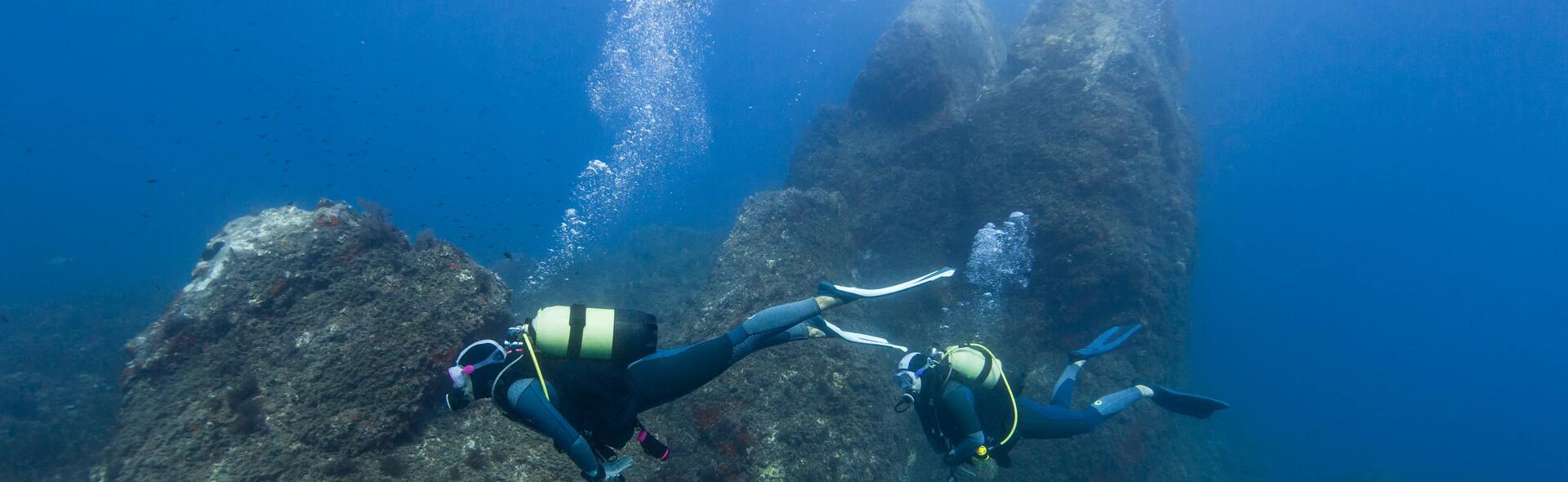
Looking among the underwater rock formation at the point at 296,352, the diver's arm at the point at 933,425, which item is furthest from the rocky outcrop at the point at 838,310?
the diver's arm at the point at 933,425

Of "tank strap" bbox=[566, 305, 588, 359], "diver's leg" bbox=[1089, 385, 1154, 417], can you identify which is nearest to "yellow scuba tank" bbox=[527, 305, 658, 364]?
"tank strap" bbox=[566, 305, 588, 359]

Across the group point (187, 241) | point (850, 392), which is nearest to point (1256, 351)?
point (850, 392)

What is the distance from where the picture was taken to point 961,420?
213 inches

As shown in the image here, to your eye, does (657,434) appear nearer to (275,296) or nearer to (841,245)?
(275,296)

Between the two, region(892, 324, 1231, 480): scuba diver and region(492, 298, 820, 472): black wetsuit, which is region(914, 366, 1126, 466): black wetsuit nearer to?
region(892, 324, 1231, 480): scuba diver

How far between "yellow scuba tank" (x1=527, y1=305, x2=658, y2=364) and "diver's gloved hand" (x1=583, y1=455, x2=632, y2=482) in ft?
2.09

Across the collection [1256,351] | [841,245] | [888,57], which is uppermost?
[888,57]

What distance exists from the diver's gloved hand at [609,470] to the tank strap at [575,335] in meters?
0.71

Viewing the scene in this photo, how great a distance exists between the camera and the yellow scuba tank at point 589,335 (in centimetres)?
363

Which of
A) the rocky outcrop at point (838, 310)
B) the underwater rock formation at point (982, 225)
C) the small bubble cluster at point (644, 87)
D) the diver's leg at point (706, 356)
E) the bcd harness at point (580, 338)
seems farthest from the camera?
the small bubble cluster at point (644, 87)

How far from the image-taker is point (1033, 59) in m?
12.9

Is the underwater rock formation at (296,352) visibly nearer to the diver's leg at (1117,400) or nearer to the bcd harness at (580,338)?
the bcd harness at (580,338)

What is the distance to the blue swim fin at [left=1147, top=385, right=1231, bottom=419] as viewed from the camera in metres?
7.36

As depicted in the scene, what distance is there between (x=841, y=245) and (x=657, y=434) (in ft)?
17.3
